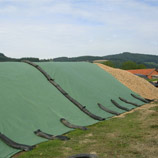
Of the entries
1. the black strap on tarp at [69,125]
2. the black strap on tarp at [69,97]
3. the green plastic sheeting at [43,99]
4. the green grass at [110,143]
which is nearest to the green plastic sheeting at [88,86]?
the green plastic sheeting at [43,99]

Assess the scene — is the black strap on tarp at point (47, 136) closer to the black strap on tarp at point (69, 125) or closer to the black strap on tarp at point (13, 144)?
the black strap on tarp at point (13, 144)

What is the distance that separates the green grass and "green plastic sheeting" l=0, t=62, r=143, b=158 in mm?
569

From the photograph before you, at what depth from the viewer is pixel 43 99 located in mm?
9328

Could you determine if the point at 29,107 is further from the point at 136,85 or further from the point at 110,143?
the point at 136,85

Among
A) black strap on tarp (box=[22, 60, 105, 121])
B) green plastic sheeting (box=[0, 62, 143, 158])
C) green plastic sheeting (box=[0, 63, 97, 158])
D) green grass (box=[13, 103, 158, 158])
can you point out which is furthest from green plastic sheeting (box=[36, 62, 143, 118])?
green grass (box=[13, 103, 158, 158])

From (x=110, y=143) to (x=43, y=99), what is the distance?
3686 millimetres

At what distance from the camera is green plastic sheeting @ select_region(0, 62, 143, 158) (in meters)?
7.13

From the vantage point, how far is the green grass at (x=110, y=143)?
5.75m

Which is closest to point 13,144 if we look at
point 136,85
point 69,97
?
point 69,97

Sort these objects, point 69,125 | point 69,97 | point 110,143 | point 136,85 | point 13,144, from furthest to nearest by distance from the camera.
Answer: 1. point 136,85
2. point 69,97
3. point 69,125
4. point 110,143
5. point 13,144

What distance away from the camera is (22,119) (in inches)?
297

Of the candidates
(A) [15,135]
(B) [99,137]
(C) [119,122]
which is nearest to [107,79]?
(C) [119,122]

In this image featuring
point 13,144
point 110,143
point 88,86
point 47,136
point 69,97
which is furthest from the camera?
point 88,86

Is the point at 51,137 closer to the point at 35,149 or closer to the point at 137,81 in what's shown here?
the point at 35,149
